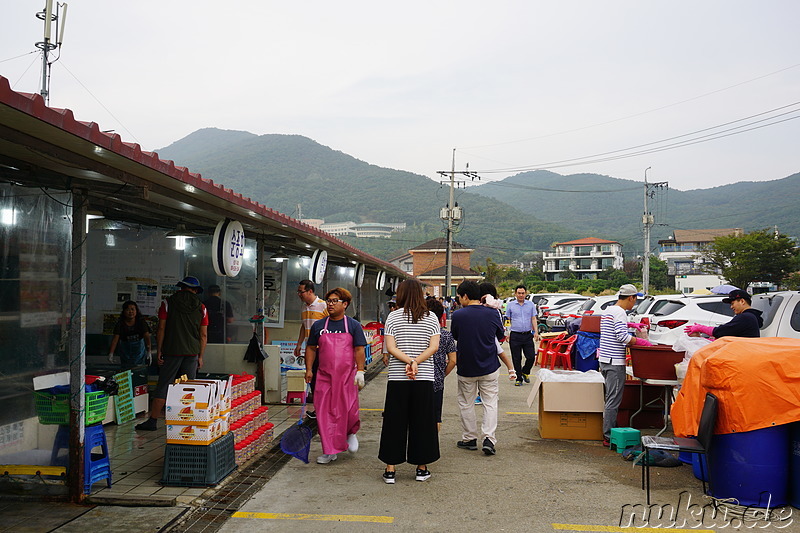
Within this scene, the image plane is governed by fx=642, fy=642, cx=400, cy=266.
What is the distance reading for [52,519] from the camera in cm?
479

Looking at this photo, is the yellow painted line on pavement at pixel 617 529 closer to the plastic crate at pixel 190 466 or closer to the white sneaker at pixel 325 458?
the white sneaker at pixel 325 458

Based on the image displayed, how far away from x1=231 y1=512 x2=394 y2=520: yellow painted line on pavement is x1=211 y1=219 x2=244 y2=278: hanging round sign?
320 cm

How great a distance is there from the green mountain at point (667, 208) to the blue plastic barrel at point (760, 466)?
386 ft

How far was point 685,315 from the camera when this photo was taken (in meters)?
13.0

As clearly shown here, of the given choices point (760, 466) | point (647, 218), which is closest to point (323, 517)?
point (760, 466)

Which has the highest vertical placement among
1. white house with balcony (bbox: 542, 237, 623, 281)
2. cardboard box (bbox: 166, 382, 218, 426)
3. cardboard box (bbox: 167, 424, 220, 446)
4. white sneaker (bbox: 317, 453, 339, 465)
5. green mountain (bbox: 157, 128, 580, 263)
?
green mountain (bbox: 157, 128, 580, 263)

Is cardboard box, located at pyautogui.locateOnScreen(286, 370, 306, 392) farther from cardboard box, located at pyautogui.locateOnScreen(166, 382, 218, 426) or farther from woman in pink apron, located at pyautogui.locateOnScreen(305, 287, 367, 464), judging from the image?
cardboard box, located at pyautogui.locateOnScreen(166, 382, 218, 426)

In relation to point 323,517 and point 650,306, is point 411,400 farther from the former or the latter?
point 650,306

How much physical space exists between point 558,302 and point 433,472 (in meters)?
22.2

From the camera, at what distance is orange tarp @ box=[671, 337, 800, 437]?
16.2ft

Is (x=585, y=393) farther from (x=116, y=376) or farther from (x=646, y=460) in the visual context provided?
(x=116, y=376)

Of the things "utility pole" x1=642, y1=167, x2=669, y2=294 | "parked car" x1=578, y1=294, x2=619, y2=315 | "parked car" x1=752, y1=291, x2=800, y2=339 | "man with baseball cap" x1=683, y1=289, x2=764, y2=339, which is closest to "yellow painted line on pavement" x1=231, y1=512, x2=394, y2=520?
"man with baseball cap" x1=683, y1=289, x2=764, y2=339

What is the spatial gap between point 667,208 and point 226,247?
16123cm

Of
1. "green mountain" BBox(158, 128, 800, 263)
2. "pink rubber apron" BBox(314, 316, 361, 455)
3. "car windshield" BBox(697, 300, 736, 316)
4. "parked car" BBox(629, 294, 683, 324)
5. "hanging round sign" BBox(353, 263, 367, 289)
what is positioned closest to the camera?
"pink rubber apron" BBox(314, 316, 361, 455)
